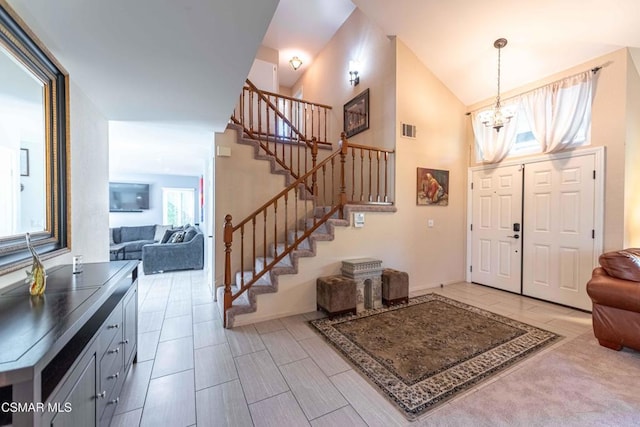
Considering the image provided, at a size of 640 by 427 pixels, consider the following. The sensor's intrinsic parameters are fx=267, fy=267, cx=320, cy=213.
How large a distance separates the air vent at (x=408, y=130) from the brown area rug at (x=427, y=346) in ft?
8.32

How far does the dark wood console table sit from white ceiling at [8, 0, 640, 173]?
152 centimetres

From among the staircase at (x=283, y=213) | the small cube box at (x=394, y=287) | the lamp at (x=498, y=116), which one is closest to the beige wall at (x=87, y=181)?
the staircase at (x=283, y=213)

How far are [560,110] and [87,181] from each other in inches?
218

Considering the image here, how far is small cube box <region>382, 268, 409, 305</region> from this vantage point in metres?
3.51

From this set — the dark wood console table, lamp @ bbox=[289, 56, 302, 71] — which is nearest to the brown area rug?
the dark wood console table

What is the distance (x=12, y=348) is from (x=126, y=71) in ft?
6.65

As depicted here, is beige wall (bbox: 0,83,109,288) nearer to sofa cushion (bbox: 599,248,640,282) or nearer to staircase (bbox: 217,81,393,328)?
staircase (bbox: 217,81,393,328)

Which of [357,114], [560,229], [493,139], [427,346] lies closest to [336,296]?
[427,346]

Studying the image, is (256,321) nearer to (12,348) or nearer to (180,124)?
(12,348)

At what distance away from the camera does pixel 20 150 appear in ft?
5.21

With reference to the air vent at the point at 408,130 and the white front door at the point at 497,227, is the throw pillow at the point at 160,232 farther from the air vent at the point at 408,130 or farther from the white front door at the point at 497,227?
the white front door at the point at 497,227

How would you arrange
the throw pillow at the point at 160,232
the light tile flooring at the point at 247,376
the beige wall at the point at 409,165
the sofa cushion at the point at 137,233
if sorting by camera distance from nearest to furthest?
1. the light tile flooring at the point at 247,376
2. the beige wall at the point at 409,165
3. the sofa cushion at the point at 137,233
4. the throw pillow at the point at 160,232

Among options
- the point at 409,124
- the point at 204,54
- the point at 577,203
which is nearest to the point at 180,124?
the point at 204,54

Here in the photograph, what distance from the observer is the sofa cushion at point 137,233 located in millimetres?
7508
